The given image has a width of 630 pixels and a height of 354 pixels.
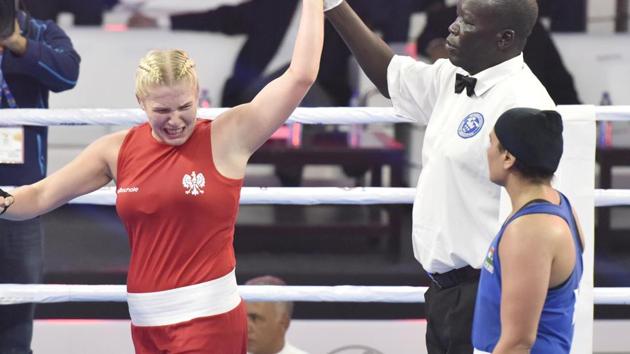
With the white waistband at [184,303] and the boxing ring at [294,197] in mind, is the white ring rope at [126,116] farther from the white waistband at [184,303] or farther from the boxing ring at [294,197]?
the white waistband at [184,303]

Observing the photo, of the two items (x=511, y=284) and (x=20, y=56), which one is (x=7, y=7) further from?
(x=511, y=284)

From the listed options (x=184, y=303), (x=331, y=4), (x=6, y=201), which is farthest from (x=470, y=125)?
(x=6, y=201)

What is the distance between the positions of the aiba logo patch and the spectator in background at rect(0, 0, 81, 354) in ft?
4.28

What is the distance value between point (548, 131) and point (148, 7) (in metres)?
5.22

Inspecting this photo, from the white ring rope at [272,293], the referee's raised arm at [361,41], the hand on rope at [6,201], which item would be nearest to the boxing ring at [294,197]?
the white ring rope at [272,293]

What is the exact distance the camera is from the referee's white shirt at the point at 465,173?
8.71ft

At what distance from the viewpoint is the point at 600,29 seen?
763 cm

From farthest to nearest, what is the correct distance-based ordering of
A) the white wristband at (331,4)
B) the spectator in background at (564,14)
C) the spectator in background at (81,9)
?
the spectator in background at (564,14), the spectator in background at (81,9), the white wristband at (331,4)

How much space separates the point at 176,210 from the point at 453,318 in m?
0.69

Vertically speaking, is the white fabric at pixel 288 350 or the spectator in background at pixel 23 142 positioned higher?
the spectator in background at pixel 23 142

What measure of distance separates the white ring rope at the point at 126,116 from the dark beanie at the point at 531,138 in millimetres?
984

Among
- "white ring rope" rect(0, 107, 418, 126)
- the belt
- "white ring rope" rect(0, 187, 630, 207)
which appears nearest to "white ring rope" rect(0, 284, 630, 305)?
"white ring rope" rect(0, 187, 630, 207)

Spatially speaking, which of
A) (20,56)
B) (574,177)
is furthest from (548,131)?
(20,56)

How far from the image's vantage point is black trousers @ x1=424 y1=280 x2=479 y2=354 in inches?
106
